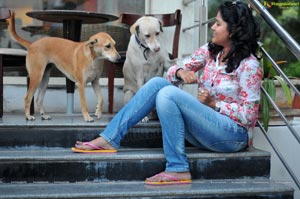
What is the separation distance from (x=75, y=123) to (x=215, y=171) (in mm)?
1085

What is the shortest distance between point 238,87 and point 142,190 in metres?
0.93

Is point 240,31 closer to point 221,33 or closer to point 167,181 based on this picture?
point 221,33

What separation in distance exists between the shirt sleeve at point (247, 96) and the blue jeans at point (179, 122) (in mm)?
58

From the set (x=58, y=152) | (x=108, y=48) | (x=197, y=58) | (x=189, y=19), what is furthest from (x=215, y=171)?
(x=189, y=19)

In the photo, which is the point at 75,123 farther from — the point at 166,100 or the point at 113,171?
the point at 166,100

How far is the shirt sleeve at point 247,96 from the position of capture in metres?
3.20

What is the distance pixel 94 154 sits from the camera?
130 inches

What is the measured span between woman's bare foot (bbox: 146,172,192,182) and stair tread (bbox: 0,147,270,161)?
0.50 ft

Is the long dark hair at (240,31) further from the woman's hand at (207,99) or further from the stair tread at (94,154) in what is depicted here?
the stair tread at (94,154)

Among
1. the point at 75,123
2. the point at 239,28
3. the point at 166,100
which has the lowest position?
the point at 75,123

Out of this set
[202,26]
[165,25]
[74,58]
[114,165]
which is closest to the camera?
[114,165]

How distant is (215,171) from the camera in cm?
335

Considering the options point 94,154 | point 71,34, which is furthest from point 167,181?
point 71,34

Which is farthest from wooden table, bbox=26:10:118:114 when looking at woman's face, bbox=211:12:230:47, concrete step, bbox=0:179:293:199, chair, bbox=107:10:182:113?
concrete step, bbox=0:179:293:199
